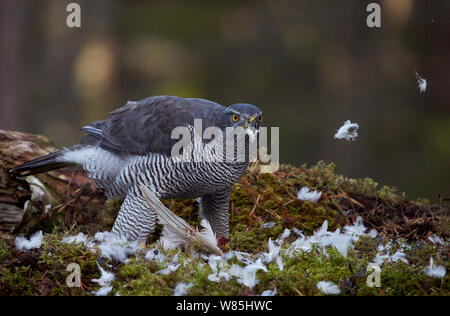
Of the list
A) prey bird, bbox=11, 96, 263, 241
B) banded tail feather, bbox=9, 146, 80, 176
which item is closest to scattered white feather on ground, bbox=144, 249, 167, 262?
prey bird, bbox=11, 96, 263, 241

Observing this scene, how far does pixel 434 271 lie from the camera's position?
2684 millimetres

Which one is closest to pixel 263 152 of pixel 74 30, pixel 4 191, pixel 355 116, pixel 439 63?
pixel 439 63

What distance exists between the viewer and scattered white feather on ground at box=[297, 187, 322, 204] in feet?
14.3

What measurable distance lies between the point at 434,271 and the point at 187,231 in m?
1.60

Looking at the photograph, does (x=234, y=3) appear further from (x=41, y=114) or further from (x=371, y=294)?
(x=371, y=294)

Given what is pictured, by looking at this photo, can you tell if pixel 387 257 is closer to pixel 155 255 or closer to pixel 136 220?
pixel 155 255

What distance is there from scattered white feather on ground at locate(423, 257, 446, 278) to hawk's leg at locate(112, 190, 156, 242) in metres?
2.10

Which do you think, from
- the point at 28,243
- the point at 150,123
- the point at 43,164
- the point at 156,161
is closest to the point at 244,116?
the point at 156,161

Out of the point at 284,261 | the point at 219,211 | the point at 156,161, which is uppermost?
the point at 156,161

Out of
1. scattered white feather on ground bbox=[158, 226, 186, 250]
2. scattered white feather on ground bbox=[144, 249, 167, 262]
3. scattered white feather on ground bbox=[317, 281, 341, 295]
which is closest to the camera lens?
scattered white feather on ground bbox=[317, 281, 341, 295]

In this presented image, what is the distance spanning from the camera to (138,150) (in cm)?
412

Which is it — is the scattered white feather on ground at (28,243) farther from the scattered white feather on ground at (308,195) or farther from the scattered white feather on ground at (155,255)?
the scattered white feather on ground at (308,195)

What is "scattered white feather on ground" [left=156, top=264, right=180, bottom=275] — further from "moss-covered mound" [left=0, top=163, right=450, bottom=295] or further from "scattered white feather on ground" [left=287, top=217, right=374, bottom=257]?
"scattered white feather on ground" [left=287, top=217, right=374, bottom=257]

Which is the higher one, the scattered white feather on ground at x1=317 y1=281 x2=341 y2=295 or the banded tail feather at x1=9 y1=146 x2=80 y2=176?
the banded tail feather at x1=9 y1=146 x2=80 y2=176
